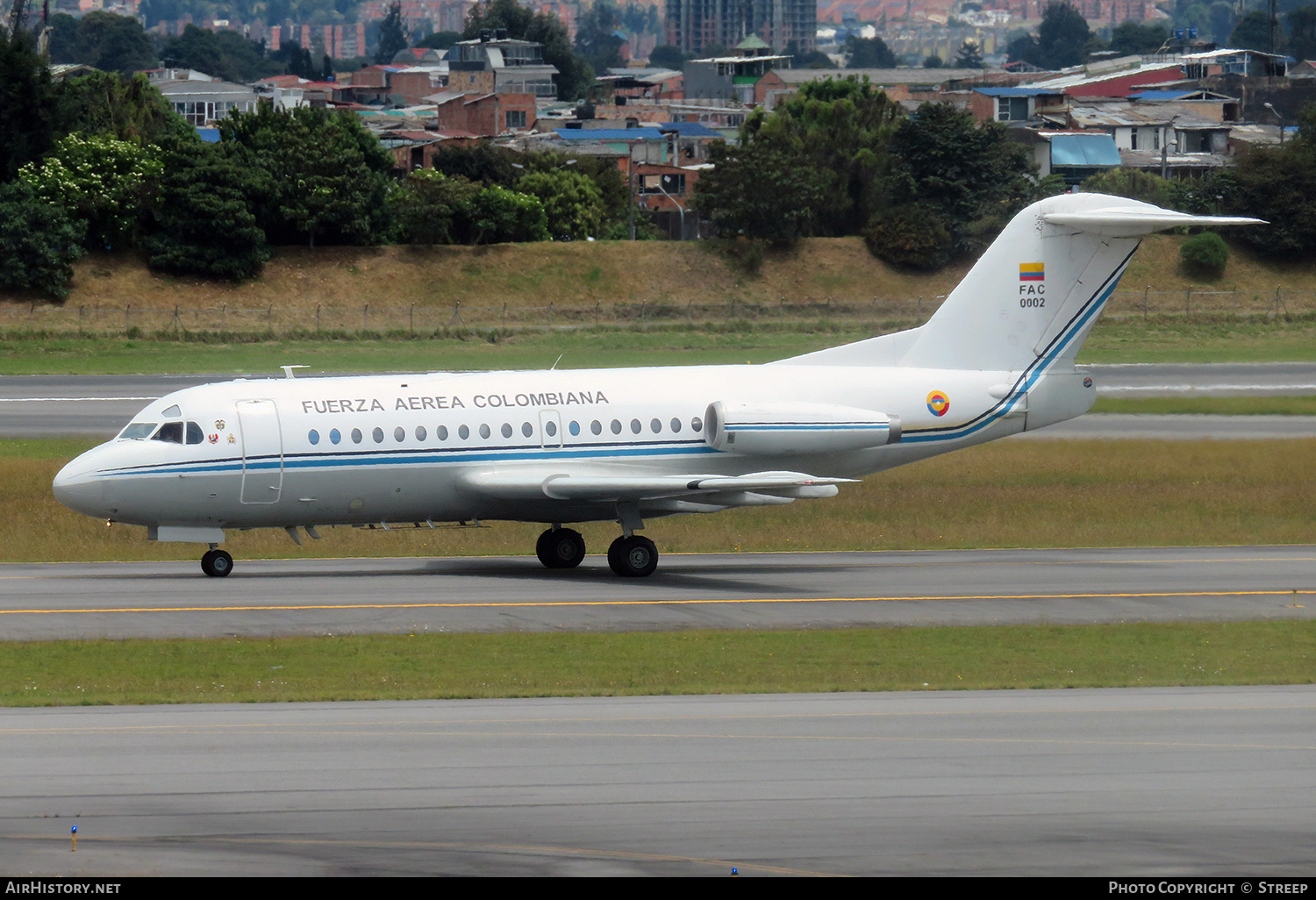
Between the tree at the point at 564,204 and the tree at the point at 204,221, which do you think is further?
the tree at the point at 564,204

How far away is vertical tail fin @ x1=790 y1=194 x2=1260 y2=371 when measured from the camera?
107 feet

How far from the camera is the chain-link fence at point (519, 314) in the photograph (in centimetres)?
7756

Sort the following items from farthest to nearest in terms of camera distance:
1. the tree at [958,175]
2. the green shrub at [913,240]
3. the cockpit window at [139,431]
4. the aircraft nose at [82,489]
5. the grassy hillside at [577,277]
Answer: the tree at [958,175], the green shrub at [913,240], the grassy hillside at [577,277], the cockpit window at [139,431], the aircraft nose at [82,489]

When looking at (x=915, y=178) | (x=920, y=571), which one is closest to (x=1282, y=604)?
(x=920, y=571)

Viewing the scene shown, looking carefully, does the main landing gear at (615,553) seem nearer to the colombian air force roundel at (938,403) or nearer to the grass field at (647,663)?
the grass field at (647,663)

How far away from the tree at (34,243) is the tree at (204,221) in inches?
170

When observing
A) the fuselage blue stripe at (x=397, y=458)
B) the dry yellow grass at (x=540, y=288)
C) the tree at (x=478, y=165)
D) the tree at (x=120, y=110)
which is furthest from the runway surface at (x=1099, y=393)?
the tree at (x=478, y=165)

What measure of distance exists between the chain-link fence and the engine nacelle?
152 ft

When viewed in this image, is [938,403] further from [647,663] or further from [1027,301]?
[647,663]

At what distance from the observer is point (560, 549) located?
1240 inches

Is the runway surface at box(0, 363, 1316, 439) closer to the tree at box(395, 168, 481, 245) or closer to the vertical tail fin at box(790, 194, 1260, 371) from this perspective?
the vertical tail fin at box(790, 194, 1260, 371)

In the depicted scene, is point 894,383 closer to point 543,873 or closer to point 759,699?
point 759,699

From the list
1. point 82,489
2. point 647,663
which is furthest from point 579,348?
point 647,663

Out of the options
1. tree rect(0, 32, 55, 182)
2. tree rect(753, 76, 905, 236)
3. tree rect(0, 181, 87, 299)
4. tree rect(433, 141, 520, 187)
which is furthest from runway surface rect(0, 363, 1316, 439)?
tree rect(433, 141, 520, 187)
